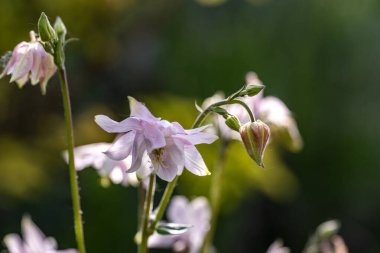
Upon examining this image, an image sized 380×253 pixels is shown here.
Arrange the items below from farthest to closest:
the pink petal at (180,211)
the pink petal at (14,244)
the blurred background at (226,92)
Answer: the blurred background at (226,92) → the pink petal at (180,211) → the pink petal at (14,244)

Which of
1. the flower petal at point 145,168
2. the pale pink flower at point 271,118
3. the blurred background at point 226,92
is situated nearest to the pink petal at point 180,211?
the pale pink flower at point 271,118

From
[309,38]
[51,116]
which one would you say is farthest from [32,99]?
[309,38]

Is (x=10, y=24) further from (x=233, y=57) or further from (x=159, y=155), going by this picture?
(x=159, y=155)

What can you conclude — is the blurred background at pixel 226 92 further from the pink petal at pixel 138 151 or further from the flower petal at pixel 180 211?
the pink petal at pixel 138 151

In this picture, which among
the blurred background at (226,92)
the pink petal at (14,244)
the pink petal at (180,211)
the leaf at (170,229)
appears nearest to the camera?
the leaf at (170,229)

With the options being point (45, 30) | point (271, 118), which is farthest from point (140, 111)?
point (271, 118)
